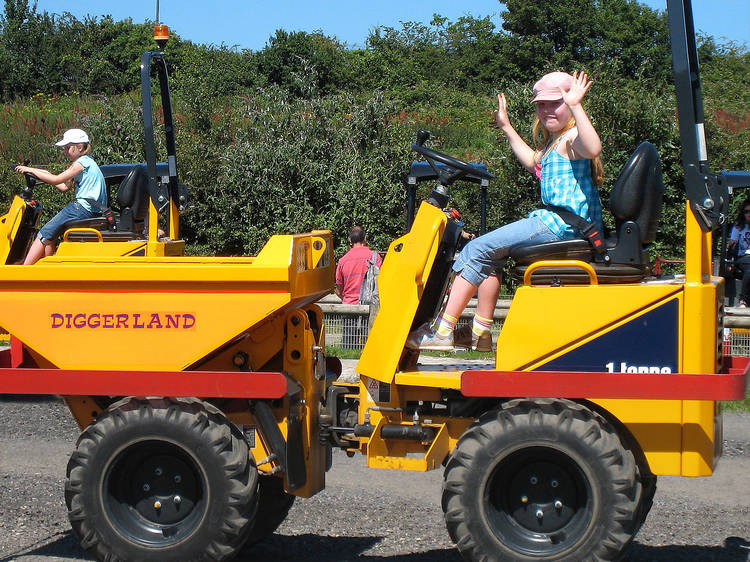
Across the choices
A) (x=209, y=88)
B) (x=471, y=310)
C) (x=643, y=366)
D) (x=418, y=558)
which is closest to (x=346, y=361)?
(x=471, y=310)

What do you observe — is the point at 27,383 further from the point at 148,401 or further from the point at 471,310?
the point at 471,310

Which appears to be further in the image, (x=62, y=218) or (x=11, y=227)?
(x=11, y=227)

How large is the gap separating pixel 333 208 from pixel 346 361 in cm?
672

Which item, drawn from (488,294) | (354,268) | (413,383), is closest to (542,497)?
(413,383)

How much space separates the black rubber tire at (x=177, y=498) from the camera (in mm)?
4484

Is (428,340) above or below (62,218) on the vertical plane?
below

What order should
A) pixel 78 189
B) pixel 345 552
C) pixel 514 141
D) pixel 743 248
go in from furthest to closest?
1. pixel 743 248
2. pixel 78 189
3. pixel 345 552
4. pixel 514 141

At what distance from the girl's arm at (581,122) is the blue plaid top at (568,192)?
12cm

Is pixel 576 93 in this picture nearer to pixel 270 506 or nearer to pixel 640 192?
pixel 640 192

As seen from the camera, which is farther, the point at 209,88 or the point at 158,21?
the point at 209,88

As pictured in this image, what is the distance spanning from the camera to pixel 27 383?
15.3 ft

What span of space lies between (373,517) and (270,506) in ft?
2.40

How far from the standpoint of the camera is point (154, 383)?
4.60 m

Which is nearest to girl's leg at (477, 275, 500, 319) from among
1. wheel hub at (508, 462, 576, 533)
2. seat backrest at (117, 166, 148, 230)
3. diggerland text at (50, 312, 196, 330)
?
wheel hub at (508, 462, 576, 533)
